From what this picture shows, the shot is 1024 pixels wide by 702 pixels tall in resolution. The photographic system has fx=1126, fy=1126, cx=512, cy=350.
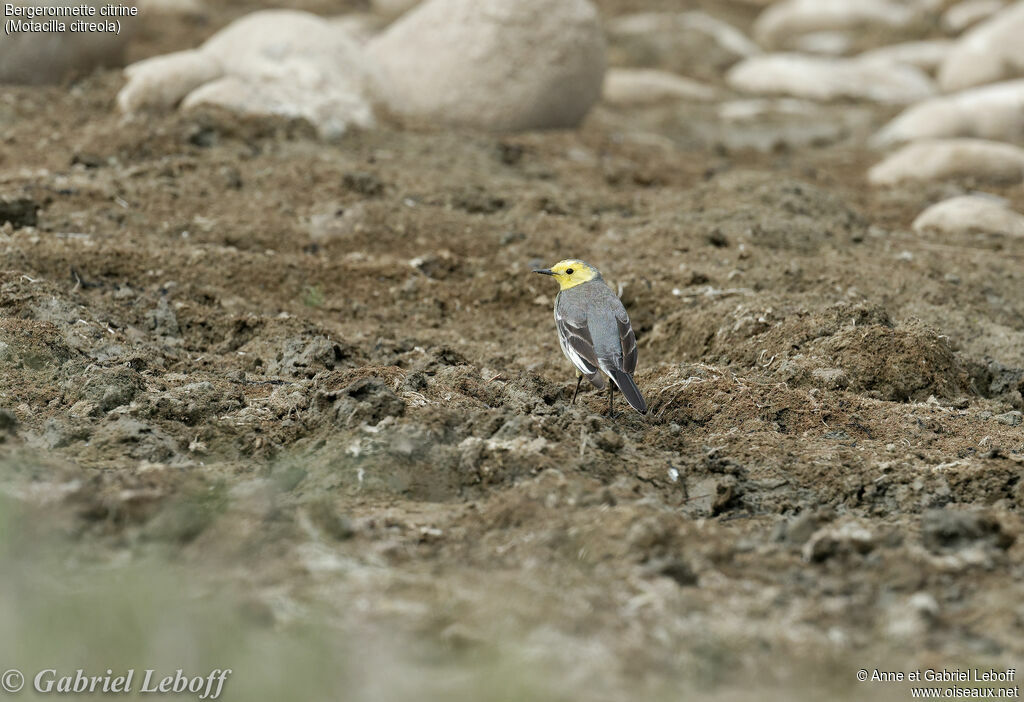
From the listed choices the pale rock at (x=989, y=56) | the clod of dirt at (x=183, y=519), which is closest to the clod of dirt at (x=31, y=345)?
the clod of dirt at (x=183, y=519)

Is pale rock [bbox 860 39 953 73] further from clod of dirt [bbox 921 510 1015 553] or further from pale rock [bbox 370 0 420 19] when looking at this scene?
clod of dirt [bbox 921 510 1015 553]

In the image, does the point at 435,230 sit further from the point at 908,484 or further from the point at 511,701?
the point at 511,701

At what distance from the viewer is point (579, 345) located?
233 inches

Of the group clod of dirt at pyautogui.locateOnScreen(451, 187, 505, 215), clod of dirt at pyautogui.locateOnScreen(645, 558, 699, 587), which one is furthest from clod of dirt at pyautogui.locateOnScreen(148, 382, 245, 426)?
clod of dirt at pyautogui.locateOnScreen(451, 187, 505, 215)

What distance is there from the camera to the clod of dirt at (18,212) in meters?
8.25

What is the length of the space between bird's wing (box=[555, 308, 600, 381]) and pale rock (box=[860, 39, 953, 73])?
1698 cm

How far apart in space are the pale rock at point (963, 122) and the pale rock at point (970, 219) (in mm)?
4567

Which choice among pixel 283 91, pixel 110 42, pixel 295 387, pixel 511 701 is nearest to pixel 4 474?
pixel 295 387

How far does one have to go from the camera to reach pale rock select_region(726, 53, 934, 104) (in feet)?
60.5

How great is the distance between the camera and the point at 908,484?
4996 mm

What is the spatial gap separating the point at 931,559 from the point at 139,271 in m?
5.66

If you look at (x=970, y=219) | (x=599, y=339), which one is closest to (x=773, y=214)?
(x=970, y=219)

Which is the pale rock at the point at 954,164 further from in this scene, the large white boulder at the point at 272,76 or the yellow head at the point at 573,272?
the yellow head at the point at 573,272

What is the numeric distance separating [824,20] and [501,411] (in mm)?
21694
